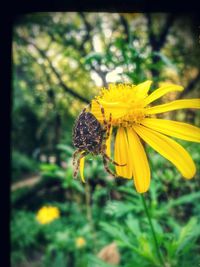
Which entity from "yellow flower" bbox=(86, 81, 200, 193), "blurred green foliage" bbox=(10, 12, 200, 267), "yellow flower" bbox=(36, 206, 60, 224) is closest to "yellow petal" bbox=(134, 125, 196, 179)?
"yellow flower" bbox=(86, 81, 200, 193)

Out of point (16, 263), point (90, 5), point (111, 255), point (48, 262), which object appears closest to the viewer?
point (90, 5)

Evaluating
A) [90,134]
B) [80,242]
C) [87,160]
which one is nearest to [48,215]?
[80,242]

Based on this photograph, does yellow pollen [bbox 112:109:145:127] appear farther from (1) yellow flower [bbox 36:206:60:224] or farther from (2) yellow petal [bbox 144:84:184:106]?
(1) yellow flower [bbox 36:206:60:224]

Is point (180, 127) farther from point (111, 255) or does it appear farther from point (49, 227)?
point (49, 227)

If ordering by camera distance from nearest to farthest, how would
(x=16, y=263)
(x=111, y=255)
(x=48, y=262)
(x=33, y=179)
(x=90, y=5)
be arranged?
(x=90, y=5) → (x=111, y=255) → (x=48, y=262) → (x=16, y=263) → (x=33, y=179)

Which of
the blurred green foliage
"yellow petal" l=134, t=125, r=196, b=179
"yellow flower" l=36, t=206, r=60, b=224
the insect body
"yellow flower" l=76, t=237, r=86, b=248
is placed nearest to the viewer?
"yellow petal" l=134, t=125, r=196, b=179

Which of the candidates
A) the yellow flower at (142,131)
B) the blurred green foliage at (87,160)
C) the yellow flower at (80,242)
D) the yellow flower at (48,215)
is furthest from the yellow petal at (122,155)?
the yellow flower at (48,215)

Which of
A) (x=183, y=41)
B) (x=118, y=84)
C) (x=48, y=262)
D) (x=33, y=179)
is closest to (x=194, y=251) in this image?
(x=118, y=84)
